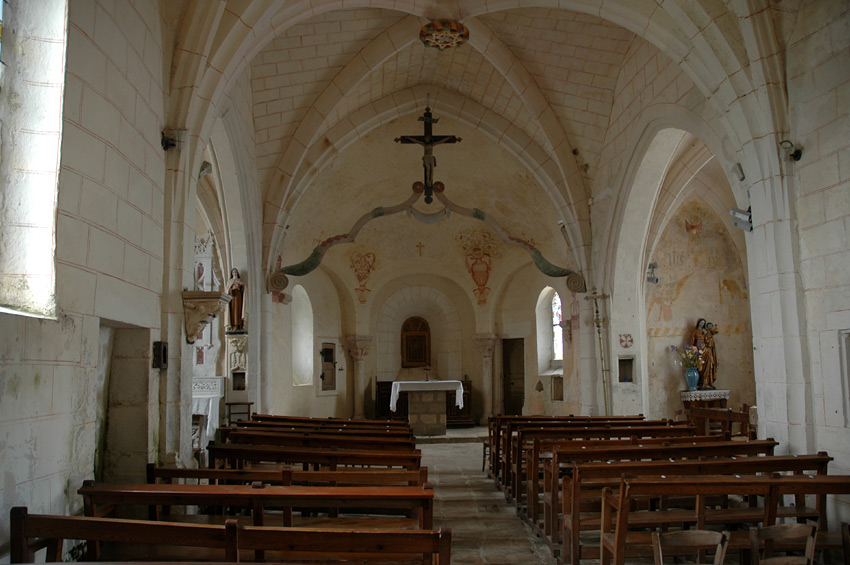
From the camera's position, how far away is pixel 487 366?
15812mm

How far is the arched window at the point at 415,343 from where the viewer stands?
16.7 m

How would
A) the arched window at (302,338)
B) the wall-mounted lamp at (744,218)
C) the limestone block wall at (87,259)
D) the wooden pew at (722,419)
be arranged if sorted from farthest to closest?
the arched window at (302,338), the wooden pew at (722,419), the wall-mounted lamp at (744,218), the limestone block wall at (87,259)

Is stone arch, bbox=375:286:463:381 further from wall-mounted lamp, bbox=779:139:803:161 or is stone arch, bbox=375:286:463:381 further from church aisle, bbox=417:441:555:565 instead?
wall-mounted lamp, bbox=779:139:803:161

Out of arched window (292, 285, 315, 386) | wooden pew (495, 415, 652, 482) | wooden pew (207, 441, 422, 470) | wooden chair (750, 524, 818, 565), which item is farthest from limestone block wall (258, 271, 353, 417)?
wooden chair (750, 524, 818, 565)

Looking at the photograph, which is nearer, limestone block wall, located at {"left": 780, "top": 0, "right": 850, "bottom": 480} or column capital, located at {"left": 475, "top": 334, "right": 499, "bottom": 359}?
limestone block wall, located at {"left": 780, "top": 0, "right": 850, "bottom": 480}

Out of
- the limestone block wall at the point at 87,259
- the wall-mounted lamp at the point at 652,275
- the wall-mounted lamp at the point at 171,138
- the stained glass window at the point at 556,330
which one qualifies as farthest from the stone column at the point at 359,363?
the limestone block wall at the point at 87,259

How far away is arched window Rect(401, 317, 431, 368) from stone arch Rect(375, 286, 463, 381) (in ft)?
0.36

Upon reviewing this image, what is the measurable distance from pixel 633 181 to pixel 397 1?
4172 millimetres

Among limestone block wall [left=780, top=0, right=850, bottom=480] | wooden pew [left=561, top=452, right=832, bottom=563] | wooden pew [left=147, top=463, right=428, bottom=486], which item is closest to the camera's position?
wooden pew [left=147, top=463, right=428, bottom=486]

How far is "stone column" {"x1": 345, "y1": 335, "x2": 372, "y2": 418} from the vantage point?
51.3ft

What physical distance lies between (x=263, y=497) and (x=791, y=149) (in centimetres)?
527

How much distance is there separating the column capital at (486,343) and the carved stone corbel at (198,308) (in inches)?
409

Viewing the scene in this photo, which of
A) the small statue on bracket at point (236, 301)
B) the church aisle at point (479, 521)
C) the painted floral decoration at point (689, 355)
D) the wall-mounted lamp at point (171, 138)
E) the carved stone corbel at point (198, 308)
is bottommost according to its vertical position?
the church aisle at point (479, 521)

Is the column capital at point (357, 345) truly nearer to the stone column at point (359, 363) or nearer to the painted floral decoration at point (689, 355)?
the stone column at point (359, 363)
